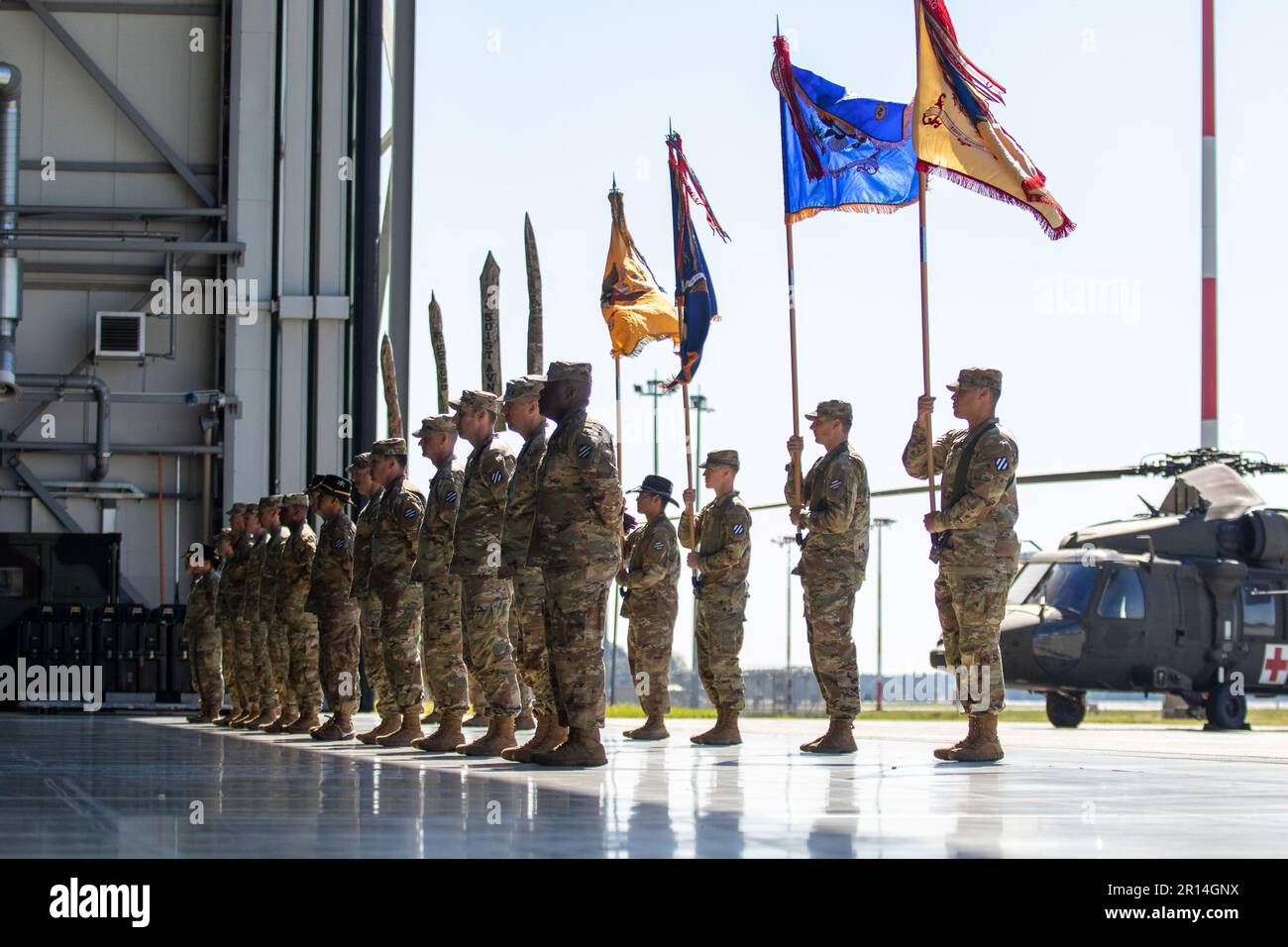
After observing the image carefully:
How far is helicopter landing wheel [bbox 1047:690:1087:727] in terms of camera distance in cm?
1814

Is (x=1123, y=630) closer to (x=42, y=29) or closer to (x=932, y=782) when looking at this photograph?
(x=932, y=782)

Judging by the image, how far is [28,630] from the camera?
1841cm

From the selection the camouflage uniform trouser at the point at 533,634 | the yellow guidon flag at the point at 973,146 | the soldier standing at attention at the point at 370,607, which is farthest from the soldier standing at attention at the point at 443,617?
the yellow guidon flag at the point at 973,146

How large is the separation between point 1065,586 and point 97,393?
10.7 metres

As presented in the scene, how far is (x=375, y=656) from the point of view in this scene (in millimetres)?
11031

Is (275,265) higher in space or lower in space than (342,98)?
lower

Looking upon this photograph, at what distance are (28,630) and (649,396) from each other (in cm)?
3855

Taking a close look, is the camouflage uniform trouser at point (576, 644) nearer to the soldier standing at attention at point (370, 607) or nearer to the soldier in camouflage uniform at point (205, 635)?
the soldier standing at attention at point (370, 607)

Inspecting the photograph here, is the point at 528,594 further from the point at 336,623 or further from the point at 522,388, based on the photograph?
the point at 336,623

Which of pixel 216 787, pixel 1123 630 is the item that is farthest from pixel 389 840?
pixel 1123 630

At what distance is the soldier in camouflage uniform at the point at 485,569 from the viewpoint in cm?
874

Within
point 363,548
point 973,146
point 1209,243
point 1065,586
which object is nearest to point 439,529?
point 363,548

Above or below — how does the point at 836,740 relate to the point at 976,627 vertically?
below

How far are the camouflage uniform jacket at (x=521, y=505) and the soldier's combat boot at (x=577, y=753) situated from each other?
859 mm
